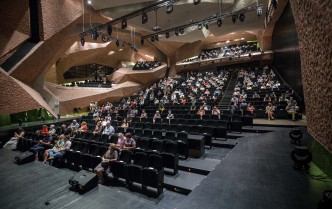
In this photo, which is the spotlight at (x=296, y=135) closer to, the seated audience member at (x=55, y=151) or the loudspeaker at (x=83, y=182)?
the loudspeaker at (x=83, y=182)

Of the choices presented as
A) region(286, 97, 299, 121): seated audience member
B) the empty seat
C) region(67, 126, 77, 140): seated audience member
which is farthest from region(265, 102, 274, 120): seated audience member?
region(67, 126, 77, 140): seated audience member

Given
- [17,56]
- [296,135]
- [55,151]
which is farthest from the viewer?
[17,56]

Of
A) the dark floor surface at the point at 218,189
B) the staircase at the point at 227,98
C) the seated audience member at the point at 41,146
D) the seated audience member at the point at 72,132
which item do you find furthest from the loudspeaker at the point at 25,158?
the staircase at the point at 227,98

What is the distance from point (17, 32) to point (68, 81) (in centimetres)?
1283

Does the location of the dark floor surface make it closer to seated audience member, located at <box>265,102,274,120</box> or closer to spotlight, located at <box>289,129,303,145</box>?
spotlight, located at <box>289,129,303,145</box>

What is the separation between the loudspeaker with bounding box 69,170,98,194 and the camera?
3.94 m

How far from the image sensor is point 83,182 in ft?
12.9

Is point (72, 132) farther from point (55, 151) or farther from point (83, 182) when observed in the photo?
point (83, 182)

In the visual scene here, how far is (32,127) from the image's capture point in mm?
10812

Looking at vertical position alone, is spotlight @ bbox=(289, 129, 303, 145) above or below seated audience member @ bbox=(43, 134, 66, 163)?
above

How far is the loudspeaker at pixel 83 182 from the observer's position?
3944 millimetres

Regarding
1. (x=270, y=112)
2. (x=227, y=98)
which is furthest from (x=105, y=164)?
(x=227, y=98)

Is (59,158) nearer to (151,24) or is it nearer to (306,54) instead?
(306,54)

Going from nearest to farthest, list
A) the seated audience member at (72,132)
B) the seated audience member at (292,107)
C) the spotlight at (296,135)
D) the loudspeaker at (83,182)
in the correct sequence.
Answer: the loudspeaker at (83,182), the spotlight at (296,135), the seated audience member at (72,132), the seated audience member at (292,107)
